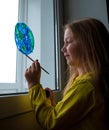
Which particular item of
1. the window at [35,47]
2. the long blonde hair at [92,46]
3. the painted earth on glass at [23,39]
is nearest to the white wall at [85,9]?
the window at [35,47]

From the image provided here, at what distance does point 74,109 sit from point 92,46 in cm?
27

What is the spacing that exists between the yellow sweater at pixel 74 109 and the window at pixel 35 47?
0.25 meters

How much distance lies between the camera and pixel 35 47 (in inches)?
46.2

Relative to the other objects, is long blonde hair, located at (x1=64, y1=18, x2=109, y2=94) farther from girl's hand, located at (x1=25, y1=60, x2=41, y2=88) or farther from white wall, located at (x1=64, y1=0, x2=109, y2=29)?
white wall, located at (x1=64, y1=0, x2=109, y2=29)

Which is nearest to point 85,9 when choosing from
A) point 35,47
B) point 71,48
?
point 35,47

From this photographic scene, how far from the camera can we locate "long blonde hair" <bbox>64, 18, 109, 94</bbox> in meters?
0.82

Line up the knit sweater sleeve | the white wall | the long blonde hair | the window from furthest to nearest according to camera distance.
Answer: the white wall < the window < the long blonde hair < the knit sweater sleeve

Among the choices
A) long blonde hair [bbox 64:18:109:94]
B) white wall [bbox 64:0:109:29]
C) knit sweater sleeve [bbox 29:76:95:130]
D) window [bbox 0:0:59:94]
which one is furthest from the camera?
white wall [bbox 64:0:109:29]

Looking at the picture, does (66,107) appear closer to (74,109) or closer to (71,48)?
(74,109)

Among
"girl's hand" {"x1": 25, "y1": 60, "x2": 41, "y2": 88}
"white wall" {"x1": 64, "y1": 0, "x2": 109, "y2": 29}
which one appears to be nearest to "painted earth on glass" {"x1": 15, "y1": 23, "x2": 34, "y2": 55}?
"girl's hand" {"x1": 25, "y1": 60, "x2": 41, "y2": 88}

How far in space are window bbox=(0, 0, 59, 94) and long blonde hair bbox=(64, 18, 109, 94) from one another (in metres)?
0.33

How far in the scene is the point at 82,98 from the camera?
718 millimetres

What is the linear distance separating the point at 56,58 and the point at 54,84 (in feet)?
0.50

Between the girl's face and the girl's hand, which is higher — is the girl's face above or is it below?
above
